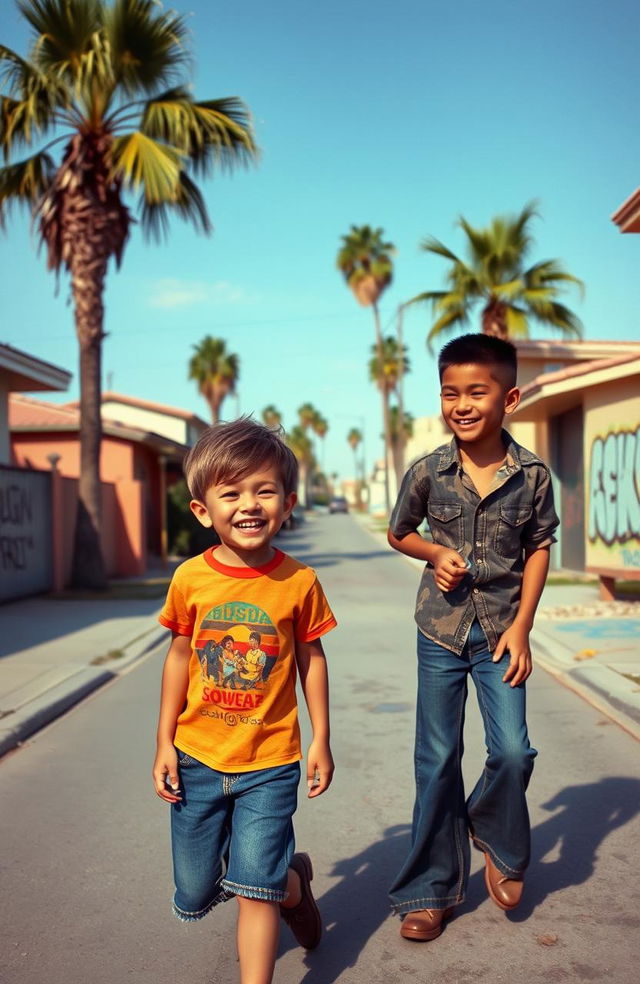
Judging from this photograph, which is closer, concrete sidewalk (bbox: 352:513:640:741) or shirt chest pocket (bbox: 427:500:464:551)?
shirt chest pocket (bbox: 427:500:464:551)

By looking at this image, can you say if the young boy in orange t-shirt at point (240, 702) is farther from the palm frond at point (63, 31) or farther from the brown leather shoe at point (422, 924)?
the palm frond at point (63, 31)

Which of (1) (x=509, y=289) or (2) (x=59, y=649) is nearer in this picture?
(2) (x=59, y=649)

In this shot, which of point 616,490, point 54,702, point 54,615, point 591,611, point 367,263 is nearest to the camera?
point 54,702

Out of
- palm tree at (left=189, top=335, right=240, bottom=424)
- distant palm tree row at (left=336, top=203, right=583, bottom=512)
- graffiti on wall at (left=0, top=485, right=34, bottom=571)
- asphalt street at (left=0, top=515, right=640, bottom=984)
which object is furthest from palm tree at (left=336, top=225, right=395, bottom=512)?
asphalt street at (left=0, top=515, right=640, bottom=984)

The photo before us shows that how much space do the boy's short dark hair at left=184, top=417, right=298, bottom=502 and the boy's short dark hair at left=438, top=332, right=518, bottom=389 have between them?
30.6 inches

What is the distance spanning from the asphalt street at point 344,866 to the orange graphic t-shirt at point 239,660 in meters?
0.86

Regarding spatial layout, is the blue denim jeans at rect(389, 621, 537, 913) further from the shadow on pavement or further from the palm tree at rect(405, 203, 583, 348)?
the palm tree at rect(405, 203, 583, 348)

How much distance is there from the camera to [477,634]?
10.9 feet

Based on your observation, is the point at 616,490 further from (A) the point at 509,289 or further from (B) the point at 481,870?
(B) the point at 481,870

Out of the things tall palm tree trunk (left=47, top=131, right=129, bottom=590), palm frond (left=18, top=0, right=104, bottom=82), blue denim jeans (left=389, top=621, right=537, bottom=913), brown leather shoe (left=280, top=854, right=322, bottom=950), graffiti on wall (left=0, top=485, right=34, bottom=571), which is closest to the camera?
brown leather shoe (left=280, top=854, right=322, bottom=950)

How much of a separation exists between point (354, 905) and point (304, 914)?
0.61 m

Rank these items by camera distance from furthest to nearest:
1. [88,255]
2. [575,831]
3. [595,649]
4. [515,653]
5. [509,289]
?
[509,289] < [88,255] < [595,649] < [575,831] < [515,653]

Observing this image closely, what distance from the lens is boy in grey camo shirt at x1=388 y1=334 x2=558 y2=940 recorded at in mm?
3299

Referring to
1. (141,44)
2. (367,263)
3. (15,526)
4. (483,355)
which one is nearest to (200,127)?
(141,44)
